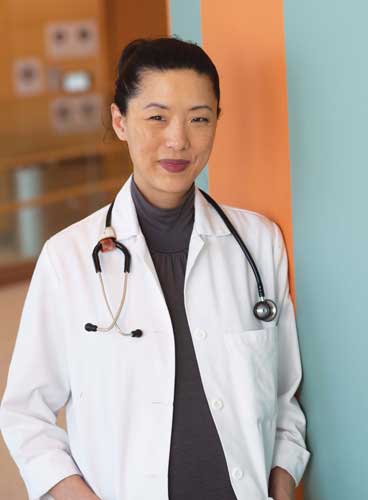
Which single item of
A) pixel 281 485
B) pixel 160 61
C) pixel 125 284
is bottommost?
pixel 281 485

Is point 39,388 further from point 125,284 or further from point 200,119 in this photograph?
point 200,119

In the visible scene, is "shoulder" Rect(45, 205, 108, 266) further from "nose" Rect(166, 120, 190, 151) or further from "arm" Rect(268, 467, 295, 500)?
"arm" Rect(268, 467, 295, 500)

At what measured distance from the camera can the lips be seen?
1653mm

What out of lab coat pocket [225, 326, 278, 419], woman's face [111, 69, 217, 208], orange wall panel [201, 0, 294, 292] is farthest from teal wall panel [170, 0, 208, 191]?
lab coat pocket [225, 326, 278, 419]

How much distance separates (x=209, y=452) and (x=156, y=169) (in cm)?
54

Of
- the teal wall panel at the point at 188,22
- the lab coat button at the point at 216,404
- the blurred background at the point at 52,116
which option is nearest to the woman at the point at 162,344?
the lab coat button at the point at 216,404

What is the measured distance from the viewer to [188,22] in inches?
83.7

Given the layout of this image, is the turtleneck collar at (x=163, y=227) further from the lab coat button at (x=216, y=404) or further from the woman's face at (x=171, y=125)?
the lab coat button at (x=216, y=404)

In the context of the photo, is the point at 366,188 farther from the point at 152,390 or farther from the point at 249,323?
the point at 152,390

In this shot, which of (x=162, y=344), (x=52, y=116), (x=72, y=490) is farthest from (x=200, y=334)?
(x=52, y=116)

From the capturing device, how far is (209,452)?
163cm

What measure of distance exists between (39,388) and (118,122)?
1.82 ft

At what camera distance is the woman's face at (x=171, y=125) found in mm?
1632

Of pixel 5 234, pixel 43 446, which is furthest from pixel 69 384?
pixel 5 234
